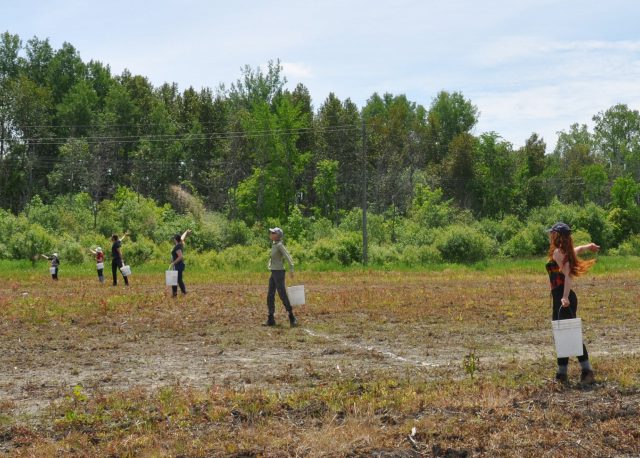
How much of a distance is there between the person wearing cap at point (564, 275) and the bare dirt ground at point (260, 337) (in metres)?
0.50

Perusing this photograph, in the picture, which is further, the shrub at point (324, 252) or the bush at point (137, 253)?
the shrub at point (324, 252)

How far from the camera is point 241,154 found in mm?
76750

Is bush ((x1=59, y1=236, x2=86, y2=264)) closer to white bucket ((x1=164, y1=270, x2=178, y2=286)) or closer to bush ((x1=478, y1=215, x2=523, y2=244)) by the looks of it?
white bucket ((x1=164, y1=270, x2=178, y2=286))

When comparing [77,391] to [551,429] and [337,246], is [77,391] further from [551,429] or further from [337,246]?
[337,246]

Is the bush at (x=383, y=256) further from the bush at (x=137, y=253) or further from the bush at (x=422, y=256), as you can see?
the bush at (x=137, y=253)

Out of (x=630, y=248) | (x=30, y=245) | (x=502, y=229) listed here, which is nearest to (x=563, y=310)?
(x=30, y=245)

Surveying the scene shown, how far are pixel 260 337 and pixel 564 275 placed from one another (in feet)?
21.5

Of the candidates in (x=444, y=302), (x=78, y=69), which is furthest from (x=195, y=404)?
(x=78, y=69)

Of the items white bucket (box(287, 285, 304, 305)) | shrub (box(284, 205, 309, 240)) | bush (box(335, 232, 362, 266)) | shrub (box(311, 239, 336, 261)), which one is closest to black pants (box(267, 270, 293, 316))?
white bucket (box(287, 285, 304, 305))

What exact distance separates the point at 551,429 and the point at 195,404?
3876 mm

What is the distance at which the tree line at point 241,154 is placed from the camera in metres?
71.7

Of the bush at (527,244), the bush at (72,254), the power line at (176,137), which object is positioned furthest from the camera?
the power line at (176,137)

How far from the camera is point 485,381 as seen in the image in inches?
363

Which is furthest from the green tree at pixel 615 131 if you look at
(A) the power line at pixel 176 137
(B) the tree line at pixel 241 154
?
(A) the power line at pixel 176 137
